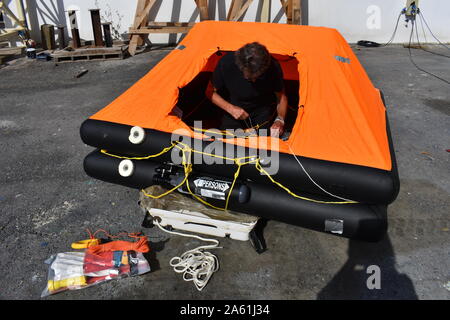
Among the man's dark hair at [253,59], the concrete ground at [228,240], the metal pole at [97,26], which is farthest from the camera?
the metal pole at [97,26]

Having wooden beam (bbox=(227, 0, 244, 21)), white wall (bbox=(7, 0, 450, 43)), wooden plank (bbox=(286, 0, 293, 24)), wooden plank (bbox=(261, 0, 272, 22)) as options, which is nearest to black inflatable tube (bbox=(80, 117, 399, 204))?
wooden beam (bbox=(227, 0, 244, 21))

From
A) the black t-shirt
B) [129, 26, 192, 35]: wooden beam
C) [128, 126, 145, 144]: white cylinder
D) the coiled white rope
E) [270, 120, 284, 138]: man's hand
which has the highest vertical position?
[129, 26, 192, 35]: wooden beam

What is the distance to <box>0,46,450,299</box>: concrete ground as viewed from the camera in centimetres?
229

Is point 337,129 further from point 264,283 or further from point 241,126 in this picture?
point 264,283

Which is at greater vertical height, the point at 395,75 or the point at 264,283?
the point at 395,75

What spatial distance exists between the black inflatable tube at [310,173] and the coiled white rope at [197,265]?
0.61 metres

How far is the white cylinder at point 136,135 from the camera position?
2.75 metres

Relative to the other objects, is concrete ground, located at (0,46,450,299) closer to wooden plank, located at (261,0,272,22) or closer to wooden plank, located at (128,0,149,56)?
wooden plank, located at (128,0,149,56)

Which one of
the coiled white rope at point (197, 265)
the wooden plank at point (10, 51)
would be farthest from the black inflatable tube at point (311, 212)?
the wooden plank at point (10, 51)

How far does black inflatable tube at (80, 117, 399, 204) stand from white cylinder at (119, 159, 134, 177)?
10 centimetres

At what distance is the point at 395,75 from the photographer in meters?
6.55

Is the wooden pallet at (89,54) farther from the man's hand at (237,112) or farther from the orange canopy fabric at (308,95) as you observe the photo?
the man's hand at (237,112)

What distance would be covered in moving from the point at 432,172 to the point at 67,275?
11.2ft
